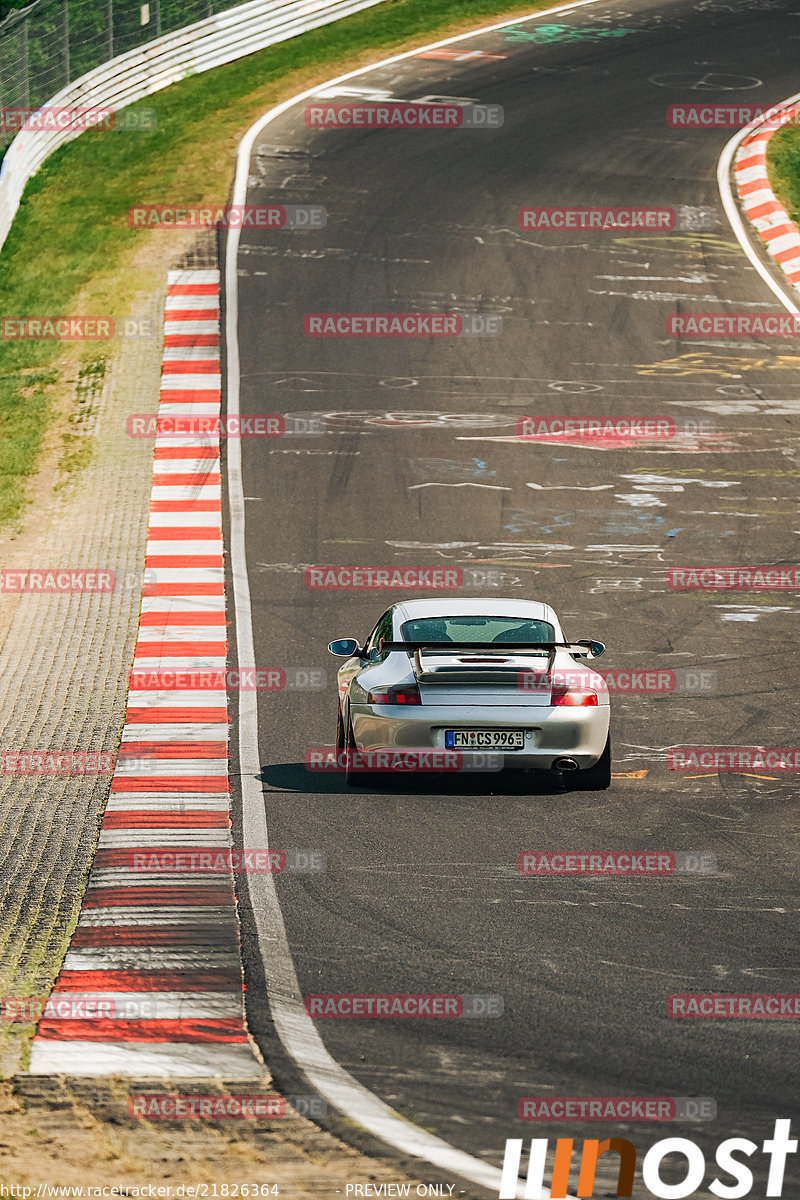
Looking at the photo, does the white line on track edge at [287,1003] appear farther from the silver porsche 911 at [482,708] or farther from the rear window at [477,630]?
the rear window at [477,630]

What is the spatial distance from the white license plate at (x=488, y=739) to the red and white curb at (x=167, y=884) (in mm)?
1644

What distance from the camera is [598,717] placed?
1104cm

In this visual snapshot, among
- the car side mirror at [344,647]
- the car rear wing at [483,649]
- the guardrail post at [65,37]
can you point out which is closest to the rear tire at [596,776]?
the car rear wing at [483,649]

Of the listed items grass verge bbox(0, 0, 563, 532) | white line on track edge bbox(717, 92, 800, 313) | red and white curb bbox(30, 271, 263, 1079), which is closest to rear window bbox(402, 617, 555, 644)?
red and white curb bbox(30, 271, 263, 1079)

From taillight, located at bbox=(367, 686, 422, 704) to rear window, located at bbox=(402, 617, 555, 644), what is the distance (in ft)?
2.17

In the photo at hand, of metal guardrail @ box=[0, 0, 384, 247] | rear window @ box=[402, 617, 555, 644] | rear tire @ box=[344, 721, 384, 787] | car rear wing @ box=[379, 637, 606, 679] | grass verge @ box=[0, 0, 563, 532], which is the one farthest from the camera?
metal guardrail @ box=[0, 0, 384, 247]

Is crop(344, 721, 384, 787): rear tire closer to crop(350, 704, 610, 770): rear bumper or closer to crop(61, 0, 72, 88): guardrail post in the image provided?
crop(350, 704, 610, 770): rear bumper

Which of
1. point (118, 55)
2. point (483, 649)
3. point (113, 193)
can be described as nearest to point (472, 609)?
point (483, 649)

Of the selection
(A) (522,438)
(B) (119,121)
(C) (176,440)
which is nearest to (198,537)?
(C) (176,440)

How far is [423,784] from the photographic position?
38.2 ft

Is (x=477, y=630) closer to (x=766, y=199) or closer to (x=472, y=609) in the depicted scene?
(x=472, y=609)

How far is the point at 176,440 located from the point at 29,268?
26.0 ft

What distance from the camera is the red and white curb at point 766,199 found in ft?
90.2

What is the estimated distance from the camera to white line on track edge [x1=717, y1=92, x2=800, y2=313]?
85.0 feet
